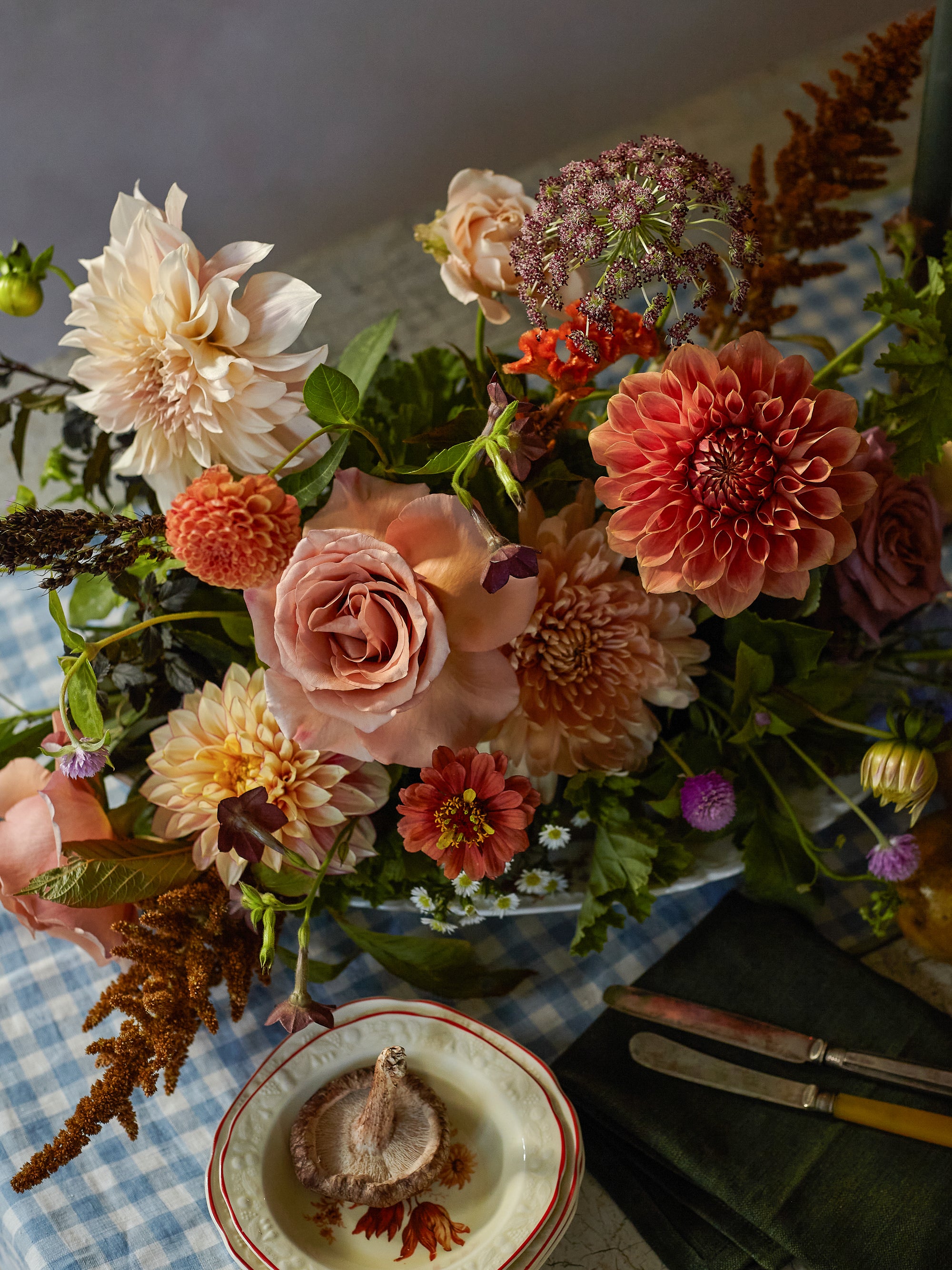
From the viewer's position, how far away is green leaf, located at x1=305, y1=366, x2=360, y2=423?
1.36 ft

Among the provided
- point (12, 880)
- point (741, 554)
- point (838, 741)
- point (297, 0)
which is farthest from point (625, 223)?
point (297, 0)

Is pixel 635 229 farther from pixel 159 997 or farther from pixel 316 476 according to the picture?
pixel 159 997

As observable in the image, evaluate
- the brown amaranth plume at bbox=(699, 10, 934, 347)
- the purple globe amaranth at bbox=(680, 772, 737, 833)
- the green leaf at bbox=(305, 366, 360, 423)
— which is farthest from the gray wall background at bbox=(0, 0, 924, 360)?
the purple globe amaranth at bbox=(680, 772, 737, 833)

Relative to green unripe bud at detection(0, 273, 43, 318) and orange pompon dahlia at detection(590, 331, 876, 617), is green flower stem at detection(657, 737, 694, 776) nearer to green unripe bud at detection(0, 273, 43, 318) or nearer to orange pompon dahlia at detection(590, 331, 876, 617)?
orange pompon dahlia at detection(590, 331, 876, 617)

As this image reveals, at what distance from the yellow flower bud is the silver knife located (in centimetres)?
13

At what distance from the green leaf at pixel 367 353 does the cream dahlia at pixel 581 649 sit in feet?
0.44

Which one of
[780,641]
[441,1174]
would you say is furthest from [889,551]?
[441,1174]

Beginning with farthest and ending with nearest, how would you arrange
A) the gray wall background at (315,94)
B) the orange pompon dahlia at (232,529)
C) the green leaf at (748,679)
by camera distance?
the gray wall background at (315,94) → the green leaf at (748,679) → the orange pompon dahlia at (232,529)

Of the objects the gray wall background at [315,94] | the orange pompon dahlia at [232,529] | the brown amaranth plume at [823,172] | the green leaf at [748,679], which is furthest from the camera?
the gray wall background at [315,94]

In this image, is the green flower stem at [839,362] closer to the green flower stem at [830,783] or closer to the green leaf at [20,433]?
the green flower stem at [830,783]

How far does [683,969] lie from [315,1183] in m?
0.22

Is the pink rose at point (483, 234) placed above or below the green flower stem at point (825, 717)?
above

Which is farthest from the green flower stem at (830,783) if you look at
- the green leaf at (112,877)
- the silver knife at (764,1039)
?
the green leaf at (112,877)

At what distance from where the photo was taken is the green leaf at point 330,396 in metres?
0.42
